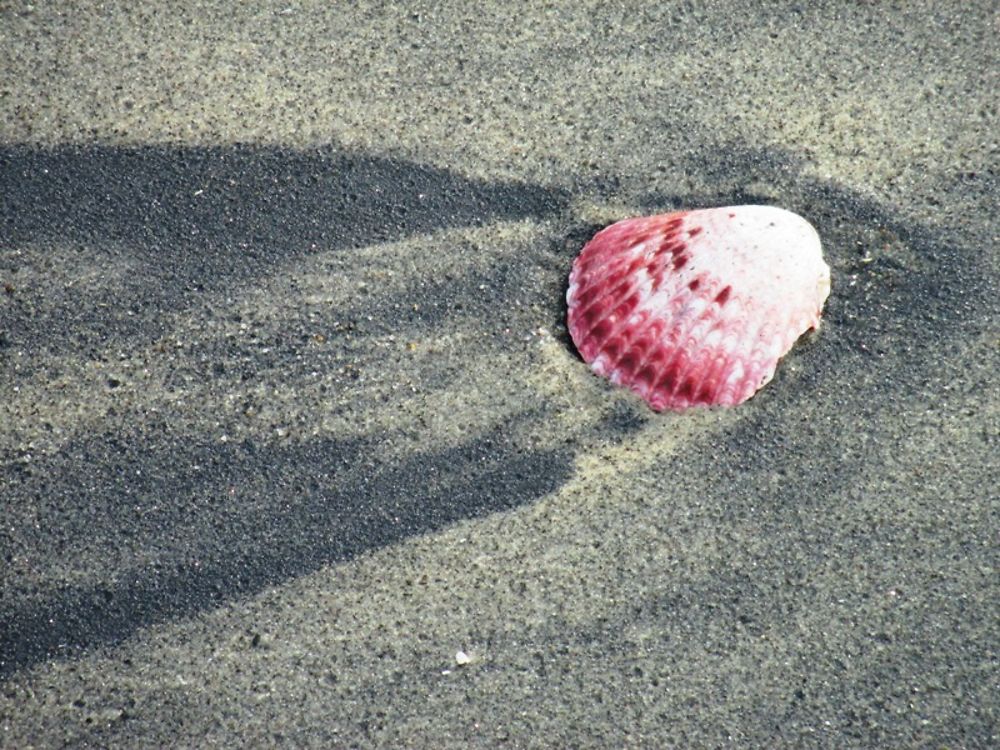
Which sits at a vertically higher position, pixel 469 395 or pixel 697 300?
pixel 697 300

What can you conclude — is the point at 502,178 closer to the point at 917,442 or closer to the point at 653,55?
the point at 653,55

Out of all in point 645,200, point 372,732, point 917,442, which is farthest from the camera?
point 645,200

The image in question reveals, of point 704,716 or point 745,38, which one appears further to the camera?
point 745,38

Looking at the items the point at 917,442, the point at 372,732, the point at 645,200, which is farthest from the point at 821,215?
the point at 372,732

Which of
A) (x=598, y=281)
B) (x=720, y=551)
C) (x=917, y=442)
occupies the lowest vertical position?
(x=720, y=551)
